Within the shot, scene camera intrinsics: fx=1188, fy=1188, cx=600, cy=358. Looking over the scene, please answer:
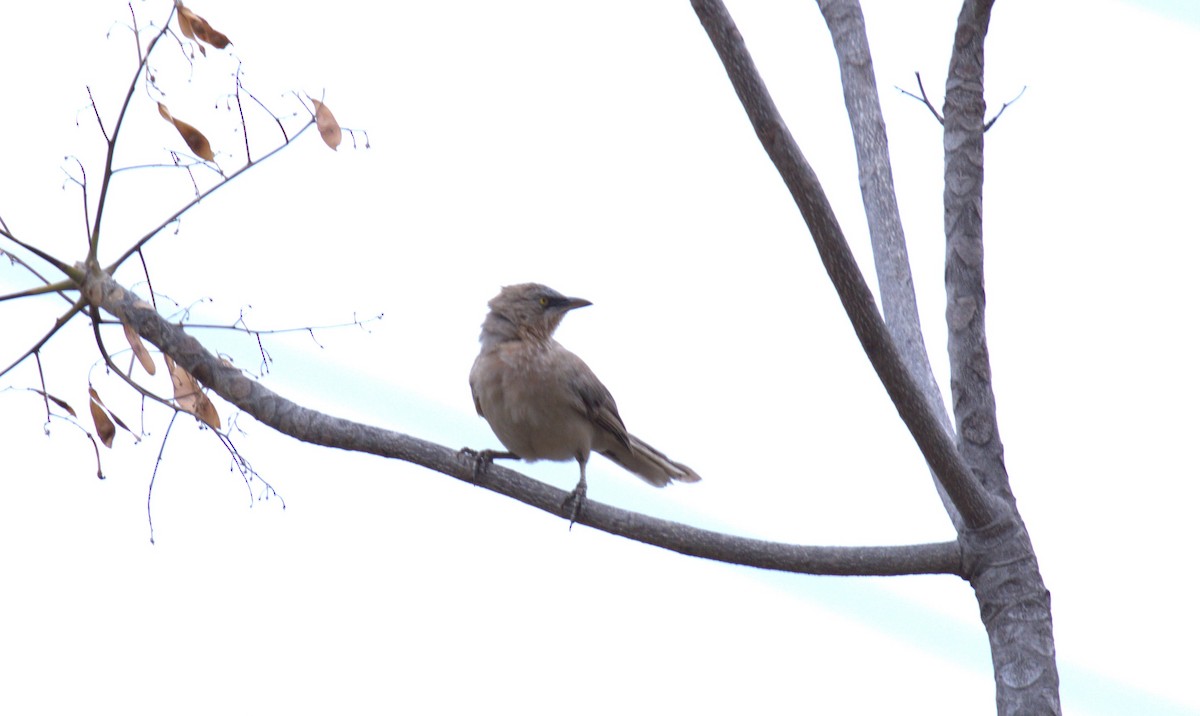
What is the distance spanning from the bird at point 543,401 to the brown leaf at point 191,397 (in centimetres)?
149

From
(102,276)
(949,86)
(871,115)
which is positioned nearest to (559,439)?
(871,115)

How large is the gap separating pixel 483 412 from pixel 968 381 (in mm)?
2023

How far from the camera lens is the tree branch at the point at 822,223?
2391 millimetres

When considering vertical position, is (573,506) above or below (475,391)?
below

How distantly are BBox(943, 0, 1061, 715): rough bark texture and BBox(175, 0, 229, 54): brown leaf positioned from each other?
1.89 meters

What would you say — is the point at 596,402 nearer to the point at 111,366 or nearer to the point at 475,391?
the point at 475,391

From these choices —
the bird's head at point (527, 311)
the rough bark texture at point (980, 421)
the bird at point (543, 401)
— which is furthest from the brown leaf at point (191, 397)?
the bird's head at point (527, 311)

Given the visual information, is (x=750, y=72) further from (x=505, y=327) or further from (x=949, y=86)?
(x=505, y=327)

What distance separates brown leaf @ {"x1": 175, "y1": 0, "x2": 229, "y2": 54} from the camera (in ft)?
8.64

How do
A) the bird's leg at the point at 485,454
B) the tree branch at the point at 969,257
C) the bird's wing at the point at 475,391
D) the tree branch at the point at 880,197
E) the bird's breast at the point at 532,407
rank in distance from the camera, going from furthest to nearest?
the bird's wing at the point at 475,391 → the bird's breast at the point at 532,407 → the tree branch at the point at 880,197 → the bird's leg at the point at 485,454 → the tree branch at the point at 969,257

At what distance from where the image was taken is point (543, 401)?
4.32m

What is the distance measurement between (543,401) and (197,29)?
2.01m

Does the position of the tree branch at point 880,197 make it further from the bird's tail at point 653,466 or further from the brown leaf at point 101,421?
the brown leaf at point 101,421

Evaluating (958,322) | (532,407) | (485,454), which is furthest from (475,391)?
(958,322)
